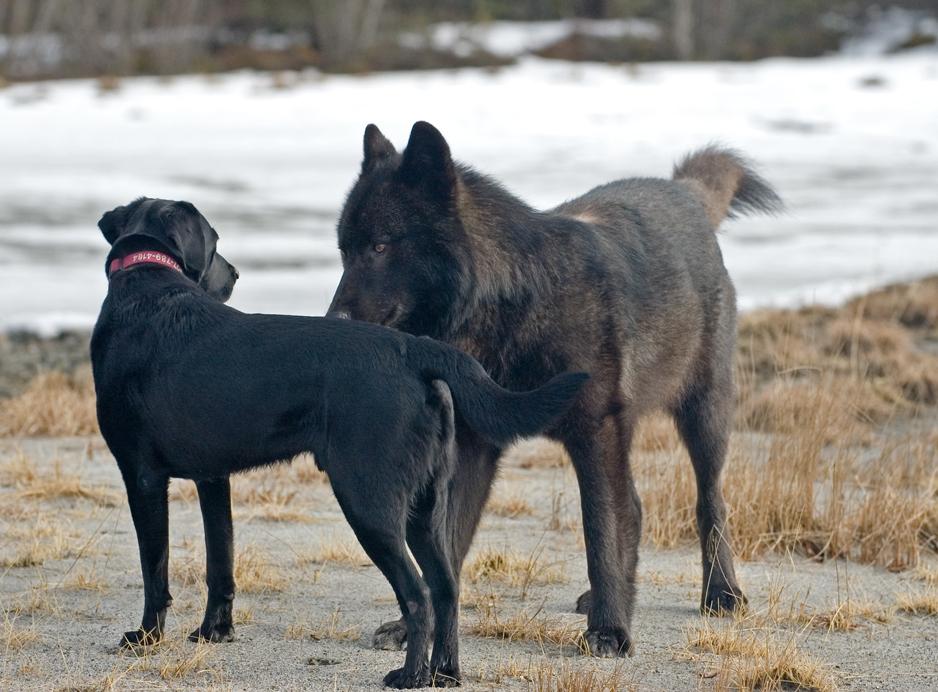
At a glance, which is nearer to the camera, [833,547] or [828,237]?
[833,547]

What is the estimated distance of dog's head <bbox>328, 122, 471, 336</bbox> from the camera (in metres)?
4.61

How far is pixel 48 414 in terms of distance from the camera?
784cm

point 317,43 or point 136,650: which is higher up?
point 317,43

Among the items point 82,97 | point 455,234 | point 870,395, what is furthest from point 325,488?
point 82,97

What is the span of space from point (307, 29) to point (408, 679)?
3323 cm

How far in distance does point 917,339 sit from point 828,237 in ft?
14.3

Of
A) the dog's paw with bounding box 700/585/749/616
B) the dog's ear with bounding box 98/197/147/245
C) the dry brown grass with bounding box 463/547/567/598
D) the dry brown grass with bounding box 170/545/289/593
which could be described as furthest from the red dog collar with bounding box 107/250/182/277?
the dog's paw with bounding box 700/585/749/616

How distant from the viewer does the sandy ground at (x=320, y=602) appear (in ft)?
13.4

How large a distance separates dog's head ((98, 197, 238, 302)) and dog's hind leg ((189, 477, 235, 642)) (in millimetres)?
753

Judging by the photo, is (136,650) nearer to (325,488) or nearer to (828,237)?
(325,488)

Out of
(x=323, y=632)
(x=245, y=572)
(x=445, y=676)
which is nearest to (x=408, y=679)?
(x=445, y=676)

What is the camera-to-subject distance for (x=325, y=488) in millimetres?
6832

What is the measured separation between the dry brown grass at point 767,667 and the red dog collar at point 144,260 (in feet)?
7.45

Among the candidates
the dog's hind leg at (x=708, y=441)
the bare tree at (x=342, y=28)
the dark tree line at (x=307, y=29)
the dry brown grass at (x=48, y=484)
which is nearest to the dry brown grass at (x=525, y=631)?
the dog's hind leg at (x=708, y=441)
